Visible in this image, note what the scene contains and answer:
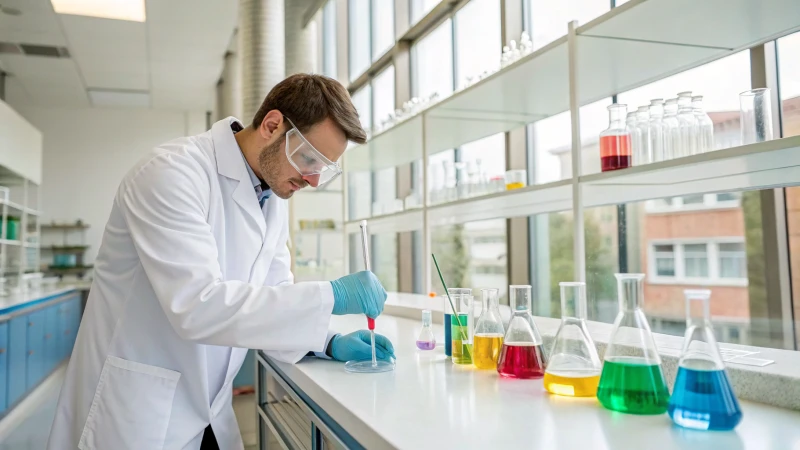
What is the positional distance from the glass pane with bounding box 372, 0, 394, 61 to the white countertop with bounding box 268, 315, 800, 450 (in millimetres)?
3589

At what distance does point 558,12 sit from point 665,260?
1.30 meters

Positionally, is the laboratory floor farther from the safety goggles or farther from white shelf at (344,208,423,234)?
the safety goggles

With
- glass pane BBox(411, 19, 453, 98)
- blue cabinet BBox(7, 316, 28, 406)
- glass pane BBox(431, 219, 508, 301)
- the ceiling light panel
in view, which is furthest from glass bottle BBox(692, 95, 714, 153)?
the ceiling light panel

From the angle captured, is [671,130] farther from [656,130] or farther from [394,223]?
[394,223]

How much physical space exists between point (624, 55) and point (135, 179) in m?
1.34

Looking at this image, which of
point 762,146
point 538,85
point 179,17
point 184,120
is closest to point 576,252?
point 762,146

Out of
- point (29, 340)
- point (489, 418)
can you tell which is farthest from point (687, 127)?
point (29, 340)

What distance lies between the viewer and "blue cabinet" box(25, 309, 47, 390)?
4097mm

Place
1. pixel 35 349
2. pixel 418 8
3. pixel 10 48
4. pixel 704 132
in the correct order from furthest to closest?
pixel 10 48 < pixel 35 349 < pixel 418 8 < pixel 704 132

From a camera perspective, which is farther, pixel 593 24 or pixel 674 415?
pixel 593 24

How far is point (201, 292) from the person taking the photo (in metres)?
1.08

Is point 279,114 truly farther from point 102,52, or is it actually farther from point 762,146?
point 102,52

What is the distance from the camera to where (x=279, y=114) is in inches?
54.7

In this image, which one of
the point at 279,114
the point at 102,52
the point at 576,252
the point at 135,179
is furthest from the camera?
the point at 102,52
